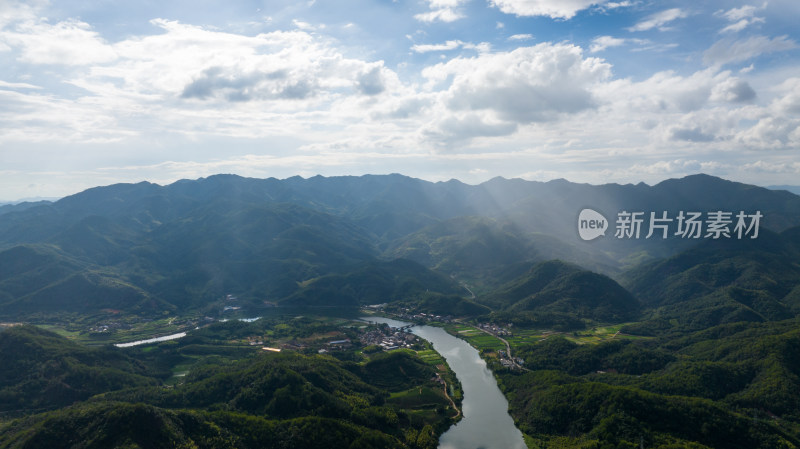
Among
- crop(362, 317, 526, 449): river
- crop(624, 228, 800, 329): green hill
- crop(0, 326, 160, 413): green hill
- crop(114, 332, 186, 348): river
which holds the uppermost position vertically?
crop(624, 228, 800, 329): green hill

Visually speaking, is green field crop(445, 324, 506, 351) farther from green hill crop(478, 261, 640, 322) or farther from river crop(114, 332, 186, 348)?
river crop(114, 332, 186, 348)

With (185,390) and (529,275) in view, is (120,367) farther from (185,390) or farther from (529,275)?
(529,275)

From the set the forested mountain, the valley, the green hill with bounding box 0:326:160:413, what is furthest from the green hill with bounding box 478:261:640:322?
the green hill with bounding box 0:326:160:413

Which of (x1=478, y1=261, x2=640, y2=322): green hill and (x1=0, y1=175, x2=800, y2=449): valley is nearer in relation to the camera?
(x1=0, y1=175, x2=800, y2=449): valley

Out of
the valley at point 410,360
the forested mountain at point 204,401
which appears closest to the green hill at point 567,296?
the valley at point 410,360

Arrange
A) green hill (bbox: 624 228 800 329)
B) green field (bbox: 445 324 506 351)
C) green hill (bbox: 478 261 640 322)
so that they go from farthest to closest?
A: green hill (bbox: 478 261 640 322)
green hill (bbox: 624 228 800 329)
green field (bbox: 445 324 506 351)

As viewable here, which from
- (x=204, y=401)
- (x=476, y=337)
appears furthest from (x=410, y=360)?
(x=204, y=401)

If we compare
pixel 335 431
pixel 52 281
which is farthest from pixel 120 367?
pixel 52 281

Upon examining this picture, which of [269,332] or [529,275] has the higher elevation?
[529,275]
